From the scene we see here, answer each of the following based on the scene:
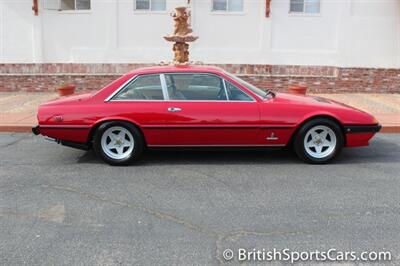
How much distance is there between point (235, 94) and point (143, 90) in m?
1.22

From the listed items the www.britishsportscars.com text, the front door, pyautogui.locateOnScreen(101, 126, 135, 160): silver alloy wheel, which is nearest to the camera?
the www.britishsportscars.com text

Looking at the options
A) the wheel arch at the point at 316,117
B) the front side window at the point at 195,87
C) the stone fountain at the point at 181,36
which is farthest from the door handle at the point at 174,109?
the stone fountain at the point at 181,36

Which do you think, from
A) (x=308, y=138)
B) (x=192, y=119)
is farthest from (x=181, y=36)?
(x=308, y=138)

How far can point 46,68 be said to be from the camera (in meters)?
13.1

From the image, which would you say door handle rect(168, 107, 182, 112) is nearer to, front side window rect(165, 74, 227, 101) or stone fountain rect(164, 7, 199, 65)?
front side window rect(165, 74, 227, 101)

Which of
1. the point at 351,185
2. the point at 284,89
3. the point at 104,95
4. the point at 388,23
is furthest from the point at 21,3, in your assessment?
the point at 351,185

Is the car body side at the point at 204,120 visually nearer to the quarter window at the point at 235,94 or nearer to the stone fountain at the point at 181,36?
the quarter window at the point at 235,94

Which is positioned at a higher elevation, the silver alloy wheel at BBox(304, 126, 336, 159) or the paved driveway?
the silver alloy wheel at BBox(304, 126, 336, 159)

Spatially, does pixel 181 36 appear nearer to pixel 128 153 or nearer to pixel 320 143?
pixel 128 153

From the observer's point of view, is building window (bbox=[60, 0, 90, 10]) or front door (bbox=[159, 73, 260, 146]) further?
building window (bbox=[60, 0, 90, 10])

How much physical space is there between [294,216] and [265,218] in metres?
0.28

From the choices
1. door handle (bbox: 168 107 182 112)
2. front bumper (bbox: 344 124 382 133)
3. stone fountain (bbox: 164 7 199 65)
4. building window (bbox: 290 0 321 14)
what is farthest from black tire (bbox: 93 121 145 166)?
building window (bbox: 290 0 321 14)

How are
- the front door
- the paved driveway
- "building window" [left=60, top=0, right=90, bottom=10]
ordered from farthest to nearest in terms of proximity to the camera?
"building window" [left=60, top=0, right=90, bottom=10] → the front door → the paved driveway

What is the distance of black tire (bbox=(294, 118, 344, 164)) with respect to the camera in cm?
556
